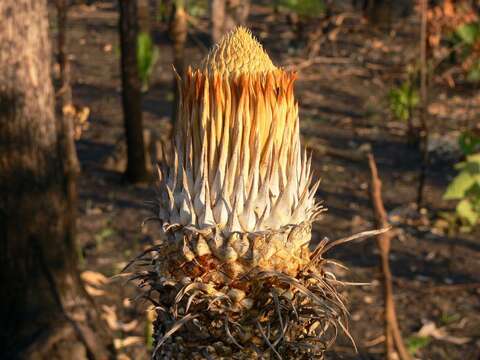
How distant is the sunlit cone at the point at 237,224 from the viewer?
4.66 ft

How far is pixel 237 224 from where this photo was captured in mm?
1474

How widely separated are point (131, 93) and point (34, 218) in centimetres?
364

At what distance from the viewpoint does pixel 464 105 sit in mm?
11820

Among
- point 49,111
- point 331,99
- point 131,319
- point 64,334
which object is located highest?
point 49,111

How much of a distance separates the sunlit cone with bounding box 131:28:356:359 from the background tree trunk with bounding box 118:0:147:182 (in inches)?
257

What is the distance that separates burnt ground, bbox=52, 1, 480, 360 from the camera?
20.4 feet

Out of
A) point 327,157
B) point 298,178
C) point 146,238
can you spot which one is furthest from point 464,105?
point 298,178

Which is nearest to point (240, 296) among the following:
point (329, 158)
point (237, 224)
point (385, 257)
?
point (237, 224)

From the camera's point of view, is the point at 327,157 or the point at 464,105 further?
the point at 464,105

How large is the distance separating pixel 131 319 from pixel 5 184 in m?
2.05

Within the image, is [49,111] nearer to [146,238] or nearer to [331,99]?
[146,238]

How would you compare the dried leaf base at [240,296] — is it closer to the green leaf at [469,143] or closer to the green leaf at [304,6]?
the green leaf at [469,143]

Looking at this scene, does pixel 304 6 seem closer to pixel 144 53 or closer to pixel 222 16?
pixel 144 53

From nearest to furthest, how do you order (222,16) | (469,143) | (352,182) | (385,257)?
(385,257), (222,16), (469,143), (352,182)
